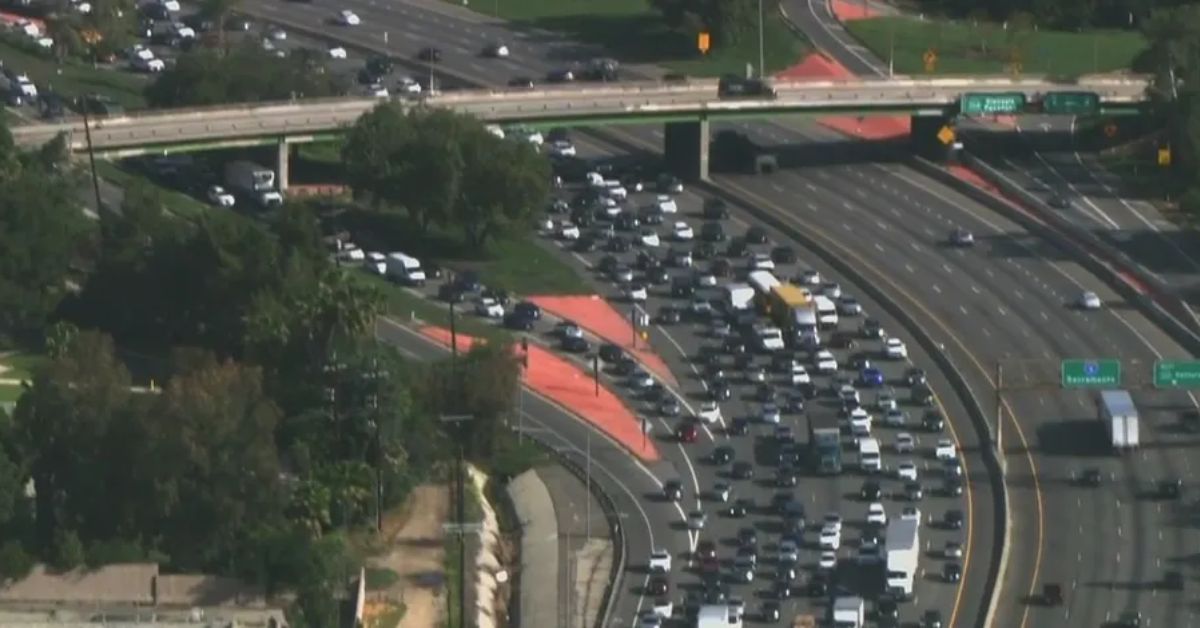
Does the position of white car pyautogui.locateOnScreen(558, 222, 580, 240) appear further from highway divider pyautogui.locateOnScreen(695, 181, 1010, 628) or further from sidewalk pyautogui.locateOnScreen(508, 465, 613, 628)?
sidewalk pyautogui.locateOnScreen(508, 465, 613, 628)

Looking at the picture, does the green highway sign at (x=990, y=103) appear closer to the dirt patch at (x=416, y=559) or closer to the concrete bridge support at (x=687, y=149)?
Answer: the concrete bridge support at (x=687, y=149)

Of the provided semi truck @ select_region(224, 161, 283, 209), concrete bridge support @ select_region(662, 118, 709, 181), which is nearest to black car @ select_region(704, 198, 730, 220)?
concrete bridge support @ select_region(662, 118, 709, 181)

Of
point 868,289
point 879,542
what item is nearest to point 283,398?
point 879,542

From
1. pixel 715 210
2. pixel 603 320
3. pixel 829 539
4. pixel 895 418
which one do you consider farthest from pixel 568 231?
pixel 829 539

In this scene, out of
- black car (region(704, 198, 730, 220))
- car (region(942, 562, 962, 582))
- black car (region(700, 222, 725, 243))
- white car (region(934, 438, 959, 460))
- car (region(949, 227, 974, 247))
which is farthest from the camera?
black car (region(704, 198, 730, 220))

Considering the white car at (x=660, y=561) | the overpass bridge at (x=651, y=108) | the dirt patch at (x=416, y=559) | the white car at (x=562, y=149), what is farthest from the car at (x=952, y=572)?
the white car at (x=562, y=149)
